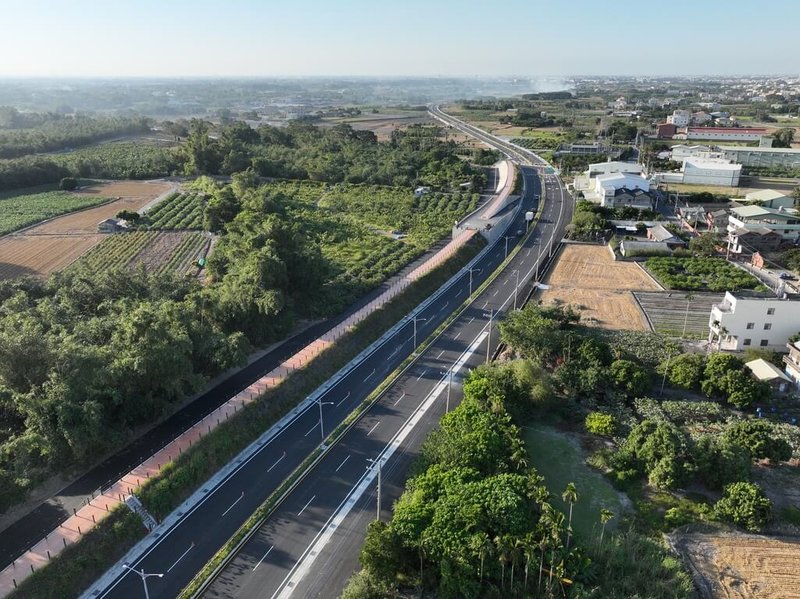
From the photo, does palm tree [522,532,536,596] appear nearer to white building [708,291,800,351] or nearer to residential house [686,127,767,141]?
white building [708,291,800,351]

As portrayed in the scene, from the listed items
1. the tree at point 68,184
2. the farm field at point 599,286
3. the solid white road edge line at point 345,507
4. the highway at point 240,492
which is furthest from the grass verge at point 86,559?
the tree at point 68,184

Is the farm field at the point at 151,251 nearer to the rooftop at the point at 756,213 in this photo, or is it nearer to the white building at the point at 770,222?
the white building at the point at 770,222

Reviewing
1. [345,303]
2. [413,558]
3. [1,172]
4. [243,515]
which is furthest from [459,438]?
[1,172]

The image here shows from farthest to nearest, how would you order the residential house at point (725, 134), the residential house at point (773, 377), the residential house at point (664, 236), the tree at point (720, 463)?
the residential house at point (725, 134) → the residential house at point (664, 236) → the residential house at point (773, 377) → the tree at point (720, 463)

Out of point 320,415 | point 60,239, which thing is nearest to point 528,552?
point 320,415

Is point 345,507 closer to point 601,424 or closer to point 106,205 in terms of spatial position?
point 601,424
